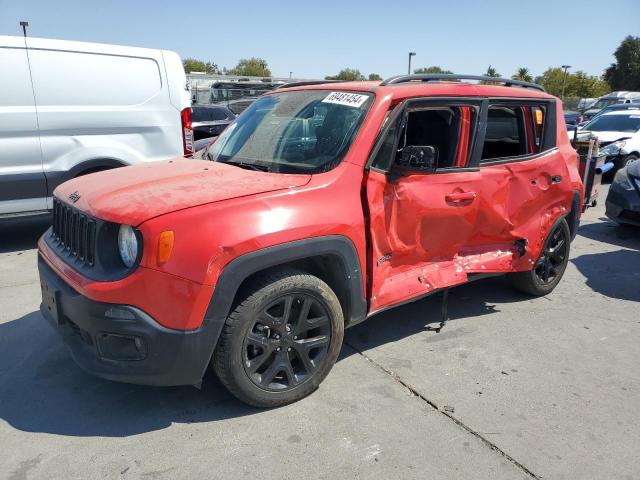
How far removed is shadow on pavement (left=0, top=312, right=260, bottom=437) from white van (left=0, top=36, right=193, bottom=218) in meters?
2.99

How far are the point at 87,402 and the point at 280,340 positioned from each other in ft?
3.86

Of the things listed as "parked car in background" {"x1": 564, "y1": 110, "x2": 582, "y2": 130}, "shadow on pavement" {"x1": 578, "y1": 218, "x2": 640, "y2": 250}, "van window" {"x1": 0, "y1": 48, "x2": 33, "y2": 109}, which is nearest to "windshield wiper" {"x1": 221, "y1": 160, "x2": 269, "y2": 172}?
"parked car in background" {"x1": 564, "y1": 110, "x2": 582, "y2": 130}

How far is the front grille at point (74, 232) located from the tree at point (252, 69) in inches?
3279

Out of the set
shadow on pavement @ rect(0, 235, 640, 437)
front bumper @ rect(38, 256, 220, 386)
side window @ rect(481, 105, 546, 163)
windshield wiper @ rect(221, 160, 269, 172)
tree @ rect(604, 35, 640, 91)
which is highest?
tree @ rect(604, 35, 640, 91)

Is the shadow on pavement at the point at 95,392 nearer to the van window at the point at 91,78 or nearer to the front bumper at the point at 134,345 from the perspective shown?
the front bumper at the point at 134,345

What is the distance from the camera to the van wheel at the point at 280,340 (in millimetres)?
2666

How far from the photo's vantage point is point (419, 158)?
10.6 feet

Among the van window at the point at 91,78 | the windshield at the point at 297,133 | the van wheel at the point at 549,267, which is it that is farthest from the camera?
the van window at the point at 91,78

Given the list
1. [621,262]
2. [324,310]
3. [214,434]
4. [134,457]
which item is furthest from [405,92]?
[621,262]

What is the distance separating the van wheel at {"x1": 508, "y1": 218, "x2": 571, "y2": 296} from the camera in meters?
4.54

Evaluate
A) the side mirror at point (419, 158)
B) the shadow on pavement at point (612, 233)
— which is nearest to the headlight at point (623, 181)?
the shadow on pavement at point (612, 233)

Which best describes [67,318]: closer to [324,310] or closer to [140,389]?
[140,389]

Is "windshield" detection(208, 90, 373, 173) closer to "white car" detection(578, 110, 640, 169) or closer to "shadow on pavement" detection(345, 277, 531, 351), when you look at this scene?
"shadow on pavement" detection(345, 277, 531, 351)

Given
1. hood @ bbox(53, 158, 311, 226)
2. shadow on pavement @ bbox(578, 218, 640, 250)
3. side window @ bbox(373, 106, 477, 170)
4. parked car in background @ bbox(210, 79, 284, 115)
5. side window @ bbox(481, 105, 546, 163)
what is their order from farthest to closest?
parked car in background @ bbox(210, 79, 284, 115) < shadow on pavement @ bbox(578, 218, 640, 250) < side window @ bbox(481, 105, 546, 163) < side window @ bbox(373, 106, 477, 170) < hood @ bbox(53, 158, 311, 226)
